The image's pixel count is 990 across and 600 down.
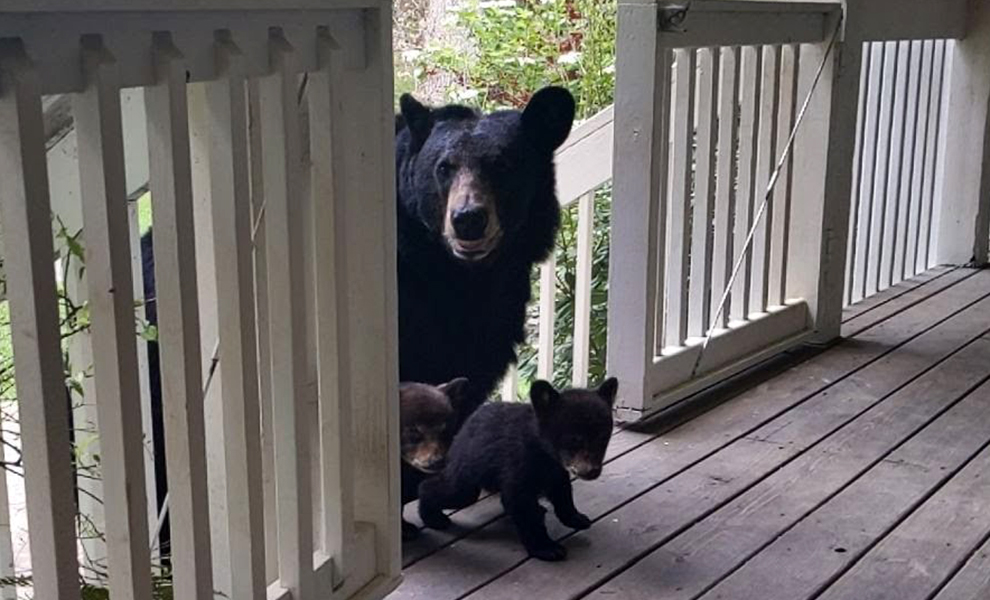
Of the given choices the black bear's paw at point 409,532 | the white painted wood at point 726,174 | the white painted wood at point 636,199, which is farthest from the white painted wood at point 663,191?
the black bear's paw at point 409,532

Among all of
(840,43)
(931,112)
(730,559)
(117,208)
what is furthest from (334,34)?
(931,112)

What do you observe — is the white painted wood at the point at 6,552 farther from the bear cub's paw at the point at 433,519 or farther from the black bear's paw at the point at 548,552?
the black bear's paw at the point at 548,552

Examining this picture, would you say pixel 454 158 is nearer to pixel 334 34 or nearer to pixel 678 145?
pixel 334 34

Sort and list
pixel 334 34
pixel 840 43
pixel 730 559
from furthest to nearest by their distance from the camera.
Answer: pixel 840 43 → pixel 730 559 → pixel 334 34

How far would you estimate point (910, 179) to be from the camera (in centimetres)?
502

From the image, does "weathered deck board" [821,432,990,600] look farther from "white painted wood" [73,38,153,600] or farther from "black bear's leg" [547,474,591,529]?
"white painted wood" [73,38,153,600]

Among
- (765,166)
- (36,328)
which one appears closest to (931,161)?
(765,166)

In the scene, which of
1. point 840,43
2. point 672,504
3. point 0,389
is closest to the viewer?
point 0,389

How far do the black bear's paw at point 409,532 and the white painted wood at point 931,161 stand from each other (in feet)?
11.1

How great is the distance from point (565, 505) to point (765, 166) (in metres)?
1.59

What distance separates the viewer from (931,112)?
5.09 meters

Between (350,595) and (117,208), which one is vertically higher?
(117,208)

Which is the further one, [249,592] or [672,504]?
[672,504]

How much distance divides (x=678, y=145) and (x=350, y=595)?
68.4 inches
